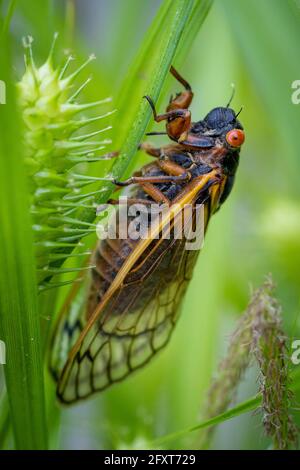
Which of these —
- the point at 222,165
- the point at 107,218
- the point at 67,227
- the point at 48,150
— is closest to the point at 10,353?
the point at 67,227

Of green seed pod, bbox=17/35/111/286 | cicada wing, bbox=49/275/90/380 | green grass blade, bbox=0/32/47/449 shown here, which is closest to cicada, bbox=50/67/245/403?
cicada wing, bbox=49/275/90/380

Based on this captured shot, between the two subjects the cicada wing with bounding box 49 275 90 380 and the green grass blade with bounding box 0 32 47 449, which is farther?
the cicada wing with bounding box 49 275 90 380

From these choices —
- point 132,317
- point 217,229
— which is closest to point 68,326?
point 132,317

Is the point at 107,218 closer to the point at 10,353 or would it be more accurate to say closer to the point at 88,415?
the point at 10,353

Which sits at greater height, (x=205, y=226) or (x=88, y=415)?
(x=205, y=226)

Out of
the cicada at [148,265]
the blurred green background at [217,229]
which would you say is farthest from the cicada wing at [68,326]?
the blurred green background at [217,229]

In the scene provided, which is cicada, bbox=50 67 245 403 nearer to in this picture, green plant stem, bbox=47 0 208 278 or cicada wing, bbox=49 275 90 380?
cicada wing, bbox=49 275 90 380

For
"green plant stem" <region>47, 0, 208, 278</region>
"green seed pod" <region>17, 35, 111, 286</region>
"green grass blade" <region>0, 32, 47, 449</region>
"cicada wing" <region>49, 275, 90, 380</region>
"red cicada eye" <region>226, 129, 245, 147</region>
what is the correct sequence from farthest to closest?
"red cicada eye" <region>226, 129, 245, 147</region> < "cicada wing" <region>49, 275, 90, 380</region> < "green plant stem" <region>47, 0, 208, 278</region> < "green seed pod" <region>17, 35, 111, 286</region> < "green grass blade" <region>0, 32, 47, 449</region>

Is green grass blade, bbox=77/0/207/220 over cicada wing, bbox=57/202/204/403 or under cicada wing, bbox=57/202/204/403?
over
